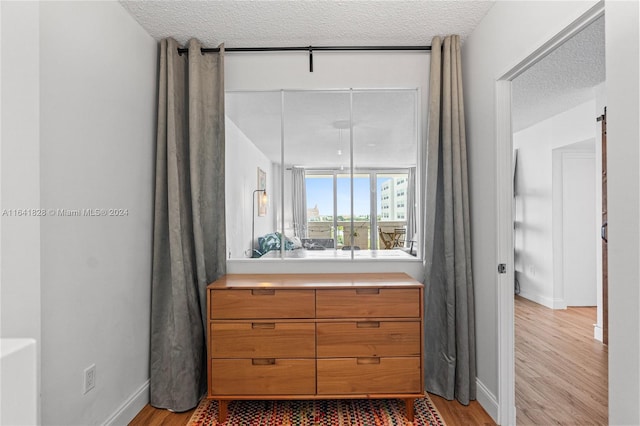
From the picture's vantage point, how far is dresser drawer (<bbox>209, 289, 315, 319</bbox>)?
2109 mm

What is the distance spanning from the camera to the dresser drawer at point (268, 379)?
2090 millimetres

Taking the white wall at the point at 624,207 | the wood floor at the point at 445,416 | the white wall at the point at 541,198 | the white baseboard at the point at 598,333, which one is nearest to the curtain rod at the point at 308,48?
the white wall at the point at 624,207

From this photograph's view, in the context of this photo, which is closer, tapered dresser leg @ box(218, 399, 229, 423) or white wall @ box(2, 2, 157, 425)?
white wall @ box(2, 2, 157, 425)

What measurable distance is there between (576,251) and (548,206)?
660 mm

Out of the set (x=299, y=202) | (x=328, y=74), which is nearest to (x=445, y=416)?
(x=299, y=202)

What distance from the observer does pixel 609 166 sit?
128 cm

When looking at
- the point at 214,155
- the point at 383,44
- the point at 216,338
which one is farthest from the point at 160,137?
the point at 383,44

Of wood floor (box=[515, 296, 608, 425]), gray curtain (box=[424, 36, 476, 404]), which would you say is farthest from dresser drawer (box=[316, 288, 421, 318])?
wood floor (box=[515, 296, 608, 425])

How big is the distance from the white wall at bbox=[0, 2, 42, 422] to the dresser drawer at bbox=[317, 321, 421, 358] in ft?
4.51

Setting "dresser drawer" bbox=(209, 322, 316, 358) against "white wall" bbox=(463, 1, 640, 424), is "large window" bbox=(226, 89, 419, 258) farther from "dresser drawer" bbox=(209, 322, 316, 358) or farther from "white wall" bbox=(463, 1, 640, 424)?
"dresser drawer" bbox=(209, 322, 316, 358)

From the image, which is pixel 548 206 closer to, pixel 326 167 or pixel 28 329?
pixel 326 167

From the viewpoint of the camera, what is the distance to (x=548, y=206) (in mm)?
4633

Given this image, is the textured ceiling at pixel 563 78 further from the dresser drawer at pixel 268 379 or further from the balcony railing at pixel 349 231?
the dresser drawer at pixel 268 379

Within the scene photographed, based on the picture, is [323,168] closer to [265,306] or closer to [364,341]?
[265,306]
